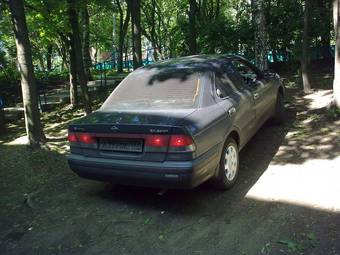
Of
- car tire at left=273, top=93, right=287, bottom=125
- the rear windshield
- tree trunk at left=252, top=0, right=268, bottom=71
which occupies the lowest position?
car tire at left=273, top=93, right=287, bottom=125

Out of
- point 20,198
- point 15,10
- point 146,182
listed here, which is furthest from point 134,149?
point 15,10

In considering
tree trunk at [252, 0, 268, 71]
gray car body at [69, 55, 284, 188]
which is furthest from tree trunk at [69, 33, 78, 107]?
gray car body at [69, 55, 284, 188]

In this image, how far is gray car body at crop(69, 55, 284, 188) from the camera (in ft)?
14.5

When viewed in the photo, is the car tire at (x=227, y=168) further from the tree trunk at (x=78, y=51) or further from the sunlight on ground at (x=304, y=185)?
the tree trunk at (x=78, y=51)

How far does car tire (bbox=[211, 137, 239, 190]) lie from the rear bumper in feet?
0.76

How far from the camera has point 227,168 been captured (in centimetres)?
518

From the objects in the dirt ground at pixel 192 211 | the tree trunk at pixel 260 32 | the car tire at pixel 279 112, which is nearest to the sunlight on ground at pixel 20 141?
the dirt ground at pixel 192 211

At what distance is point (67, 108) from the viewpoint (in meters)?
12.5

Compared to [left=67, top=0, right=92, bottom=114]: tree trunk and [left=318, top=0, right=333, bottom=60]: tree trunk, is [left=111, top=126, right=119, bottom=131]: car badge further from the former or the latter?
[left=318, top=0, right=333, bottom=60]: tree trunk

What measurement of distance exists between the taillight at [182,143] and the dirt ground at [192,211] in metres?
0.84

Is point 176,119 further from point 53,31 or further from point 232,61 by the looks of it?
point 53,31

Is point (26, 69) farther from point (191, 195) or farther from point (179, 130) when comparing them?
point (179, 130)

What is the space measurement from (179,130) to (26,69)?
15.2 ft

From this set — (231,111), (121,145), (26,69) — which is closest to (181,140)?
(121,145)
